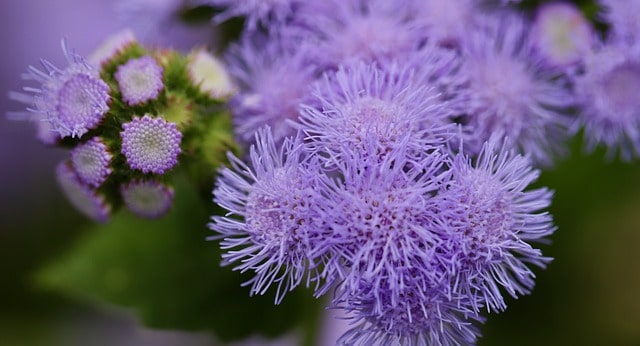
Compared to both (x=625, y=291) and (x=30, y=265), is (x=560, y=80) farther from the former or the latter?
(x=30, y=265)

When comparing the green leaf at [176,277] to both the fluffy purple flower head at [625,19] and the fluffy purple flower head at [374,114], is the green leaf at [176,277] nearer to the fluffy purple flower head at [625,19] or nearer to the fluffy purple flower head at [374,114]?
the fluffy purple flower head at [374,114]

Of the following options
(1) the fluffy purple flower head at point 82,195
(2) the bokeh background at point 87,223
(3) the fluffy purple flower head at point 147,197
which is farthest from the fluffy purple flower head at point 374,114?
(2) the bokeh background at point 87,223

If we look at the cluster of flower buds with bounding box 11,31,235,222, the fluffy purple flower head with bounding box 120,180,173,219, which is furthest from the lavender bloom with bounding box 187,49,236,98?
the fluffy purple flower head with bounding box 120,180,173,219

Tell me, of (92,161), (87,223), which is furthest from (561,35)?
(87,223)

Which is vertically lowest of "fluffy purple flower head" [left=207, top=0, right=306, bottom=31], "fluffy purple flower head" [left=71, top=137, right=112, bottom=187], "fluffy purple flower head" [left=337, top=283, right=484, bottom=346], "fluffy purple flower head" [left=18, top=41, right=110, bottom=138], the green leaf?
"fluffy purple flower head" [left=337, top=283, right=484, bottom=346]

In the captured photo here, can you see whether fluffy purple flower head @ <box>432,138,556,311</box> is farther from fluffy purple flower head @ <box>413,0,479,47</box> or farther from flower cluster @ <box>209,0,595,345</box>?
fluffy purple flower head @ <box>413,0,479,47</box>

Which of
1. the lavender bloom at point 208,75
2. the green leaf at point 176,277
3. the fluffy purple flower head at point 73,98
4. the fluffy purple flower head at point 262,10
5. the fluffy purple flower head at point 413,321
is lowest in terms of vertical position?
the fluffy purple flower head at point 413,321

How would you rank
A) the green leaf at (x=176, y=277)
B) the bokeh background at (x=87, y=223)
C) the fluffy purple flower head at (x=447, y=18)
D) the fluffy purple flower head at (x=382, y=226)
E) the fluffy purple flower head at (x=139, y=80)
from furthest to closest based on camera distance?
1. the bokeh background at (x=87, y=223)
2. the green leaf at (x=176, y=277)
3. the fluffy purple flower head at (x=447, y=18)
4. the fluffy purple flower head at (x=139, y=80)
5. the fluffy purple flower head at (x=382, y=226)
